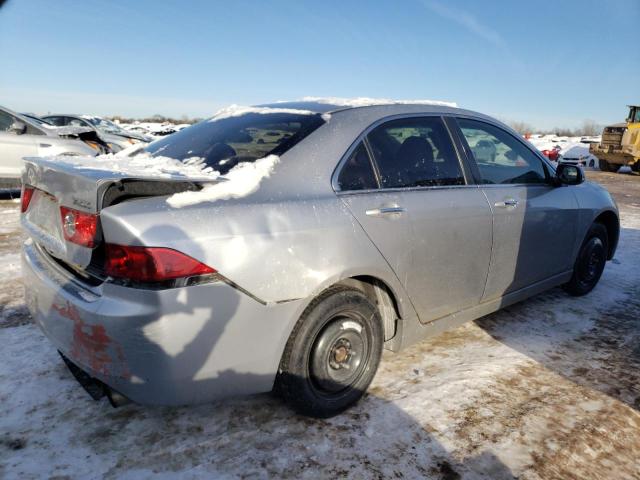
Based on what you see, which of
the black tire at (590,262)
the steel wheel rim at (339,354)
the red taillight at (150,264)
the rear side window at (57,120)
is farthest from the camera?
the rear side window at (57,120)

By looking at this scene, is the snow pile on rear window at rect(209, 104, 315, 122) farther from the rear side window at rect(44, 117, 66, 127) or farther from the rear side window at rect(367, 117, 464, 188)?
the rear side window at rect(44, 117, 66, 127)

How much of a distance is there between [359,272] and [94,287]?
1217 mm

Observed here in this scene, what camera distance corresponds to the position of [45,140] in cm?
816

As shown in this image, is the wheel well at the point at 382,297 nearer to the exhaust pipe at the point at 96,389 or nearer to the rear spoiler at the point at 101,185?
the rear spoiler at the point at 101,185

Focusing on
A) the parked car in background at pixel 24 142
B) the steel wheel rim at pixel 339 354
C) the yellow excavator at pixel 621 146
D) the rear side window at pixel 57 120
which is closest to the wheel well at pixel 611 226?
the steel wheel rim at pixel 339 354

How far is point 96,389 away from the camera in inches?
83.0

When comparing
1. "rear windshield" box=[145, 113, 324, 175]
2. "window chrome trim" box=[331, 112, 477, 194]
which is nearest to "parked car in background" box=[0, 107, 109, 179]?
"rear windshield" box=[145, 113, 324, 175]

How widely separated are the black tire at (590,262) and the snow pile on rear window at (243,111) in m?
2.97

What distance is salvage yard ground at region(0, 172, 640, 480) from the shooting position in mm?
2080

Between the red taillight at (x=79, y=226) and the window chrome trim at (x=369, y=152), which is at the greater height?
the window chrome trim at (x=369, y=152)

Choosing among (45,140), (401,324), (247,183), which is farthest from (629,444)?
(45,140)

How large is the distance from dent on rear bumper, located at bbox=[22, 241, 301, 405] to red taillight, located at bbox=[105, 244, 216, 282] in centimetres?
6

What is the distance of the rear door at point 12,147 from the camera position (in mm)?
7820

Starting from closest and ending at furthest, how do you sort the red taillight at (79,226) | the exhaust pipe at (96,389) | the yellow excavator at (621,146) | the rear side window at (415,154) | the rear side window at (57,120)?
the red taillight at (79,226) < the exhaust pipe at (96,389) < the rear side window at (415,154) < the rear side window at (57,120) < the yellow excavator at (621,146)
